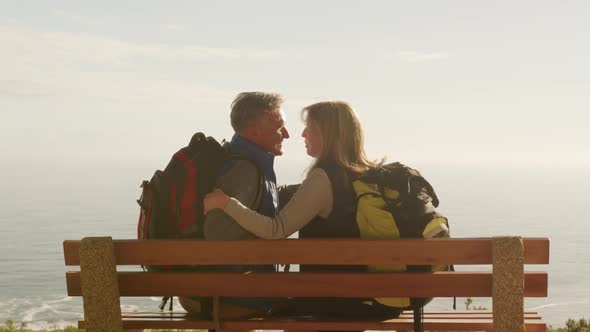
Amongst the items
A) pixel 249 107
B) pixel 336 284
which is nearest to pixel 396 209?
pixel 336 284

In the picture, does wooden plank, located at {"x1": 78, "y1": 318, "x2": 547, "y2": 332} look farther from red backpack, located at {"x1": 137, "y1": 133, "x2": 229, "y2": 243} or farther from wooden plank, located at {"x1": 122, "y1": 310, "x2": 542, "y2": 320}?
red backpack, located at {"x1": 137, "y1": 133, "x2": 229, "y2": 243}

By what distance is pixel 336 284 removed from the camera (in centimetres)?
549

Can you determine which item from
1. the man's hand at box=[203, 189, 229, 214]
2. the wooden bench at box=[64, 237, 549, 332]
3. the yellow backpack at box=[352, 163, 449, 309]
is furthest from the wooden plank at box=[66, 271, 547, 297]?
the man's hand at box=[203, 189, 229, 214]

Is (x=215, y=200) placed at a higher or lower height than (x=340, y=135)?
lower

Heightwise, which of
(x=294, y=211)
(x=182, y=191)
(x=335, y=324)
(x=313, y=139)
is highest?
(x=313, y=139)

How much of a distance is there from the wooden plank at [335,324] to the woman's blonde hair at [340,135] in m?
1.10

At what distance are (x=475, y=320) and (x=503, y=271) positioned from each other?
0.73m

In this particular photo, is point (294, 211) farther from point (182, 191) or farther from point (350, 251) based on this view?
point (182, 191)

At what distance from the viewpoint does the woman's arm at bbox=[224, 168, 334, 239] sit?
5.46 meters

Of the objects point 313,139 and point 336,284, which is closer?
point 336,284

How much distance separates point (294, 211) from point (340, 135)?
656 millimetres

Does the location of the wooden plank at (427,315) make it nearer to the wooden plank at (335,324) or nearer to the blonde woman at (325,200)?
the wooden plank at (335,324)

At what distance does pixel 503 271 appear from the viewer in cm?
532

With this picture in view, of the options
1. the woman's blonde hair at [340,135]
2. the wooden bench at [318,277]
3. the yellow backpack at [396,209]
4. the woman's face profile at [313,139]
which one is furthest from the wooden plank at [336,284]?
the woman's face profile at [313,139]
